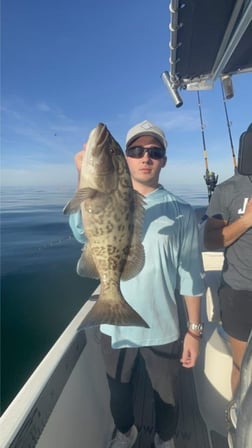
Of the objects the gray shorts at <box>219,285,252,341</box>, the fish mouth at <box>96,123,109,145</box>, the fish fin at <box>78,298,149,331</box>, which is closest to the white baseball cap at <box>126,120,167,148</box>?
the fish mouth at <box>96,123,109,145</box>

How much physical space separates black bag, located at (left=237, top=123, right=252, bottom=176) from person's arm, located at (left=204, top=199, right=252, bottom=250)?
1.82 ft

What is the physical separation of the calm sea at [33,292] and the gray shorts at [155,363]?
129 centimetres

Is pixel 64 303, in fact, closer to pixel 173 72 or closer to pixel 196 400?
pixel 196 400

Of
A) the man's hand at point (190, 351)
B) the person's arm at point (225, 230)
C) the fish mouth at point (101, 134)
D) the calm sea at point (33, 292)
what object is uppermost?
the fish mouth at point (101, 134)

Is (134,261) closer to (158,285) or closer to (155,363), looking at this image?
(158,285)

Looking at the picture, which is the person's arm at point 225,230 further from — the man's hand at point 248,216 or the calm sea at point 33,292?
the calm sea at point 33,292

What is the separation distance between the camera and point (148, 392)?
325 cm

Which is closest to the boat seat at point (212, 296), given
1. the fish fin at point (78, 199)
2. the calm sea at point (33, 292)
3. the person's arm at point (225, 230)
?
the person's arm at point (225, 230)

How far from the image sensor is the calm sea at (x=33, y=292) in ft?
16.8

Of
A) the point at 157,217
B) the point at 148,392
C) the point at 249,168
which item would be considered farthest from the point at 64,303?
the point at 249,168

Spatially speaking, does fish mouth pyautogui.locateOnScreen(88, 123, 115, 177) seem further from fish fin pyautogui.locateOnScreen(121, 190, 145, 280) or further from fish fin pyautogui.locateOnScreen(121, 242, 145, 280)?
fish fin pyautogui.locateOnScreen(121, 242, 145, 280)

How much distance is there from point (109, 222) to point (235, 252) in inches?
43.1

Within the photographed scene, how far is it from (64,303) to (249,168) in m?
5.98

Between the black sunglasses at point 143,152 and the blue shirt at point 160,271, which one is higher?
the black sunglasses at point 143,152
